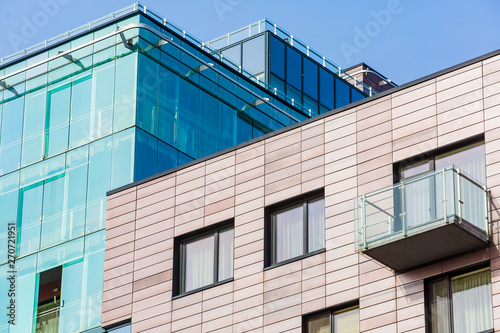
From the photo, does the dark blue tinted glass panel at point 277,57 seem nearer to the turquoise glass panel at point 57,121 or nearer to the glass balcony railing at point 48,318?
the turquoise glass panel at point 57,121

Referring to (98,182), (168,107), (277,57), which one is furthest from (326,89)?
(98,182)

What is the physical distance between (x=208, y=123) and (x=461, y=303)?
17636mm

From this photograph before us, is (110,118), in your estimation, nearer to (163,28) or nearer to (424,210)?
(163,28)

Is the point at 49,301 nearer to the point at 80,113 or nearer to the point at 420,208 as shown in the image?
the point at 80,113

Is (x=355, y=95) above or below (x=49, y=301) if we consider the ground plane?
above

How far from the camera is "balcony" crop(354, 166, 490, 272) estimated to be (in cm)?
3100

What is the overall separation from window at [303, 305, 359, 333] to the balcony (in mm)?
1755

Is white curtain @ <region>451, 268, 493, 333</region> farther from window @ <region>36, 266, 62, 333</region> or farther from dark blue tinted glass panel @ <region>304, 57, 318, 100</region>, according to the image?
dark blue tinted glass panel @ <region>304, 57, 318, 100</region>

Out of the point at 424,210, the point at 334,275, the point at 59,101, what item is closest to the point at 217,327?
the point at 334,275

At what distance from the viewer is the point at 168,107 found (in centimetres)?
4559

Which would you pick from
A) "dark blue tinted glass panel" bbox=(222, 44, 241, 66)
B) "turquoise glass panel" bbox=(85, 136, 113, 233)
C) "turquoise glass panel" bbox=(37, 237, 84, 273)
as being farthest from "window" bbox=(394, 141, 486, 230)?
"dark blue tinted glass panel" bbox=(222, 44, 241, 66)

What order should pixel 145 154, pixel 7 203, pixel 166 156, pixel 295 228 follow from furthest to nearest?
pixel 7 203
pixel 166 156
pixel 145 154
pixel 295 228

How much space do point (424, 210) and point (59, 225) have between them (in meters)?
16.3

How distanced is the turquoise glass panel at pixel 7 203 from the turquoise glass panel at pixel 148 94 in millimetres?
5520
